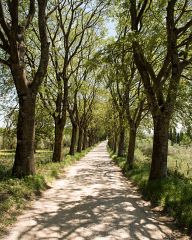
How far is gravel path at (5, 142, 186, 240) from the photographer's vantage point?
761 cm

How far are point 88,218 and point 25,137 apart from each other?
5798 millimetres

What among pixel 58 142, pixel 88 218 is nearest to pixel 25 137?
pixel 88 218

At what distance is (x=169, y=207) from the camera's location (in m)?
10.1

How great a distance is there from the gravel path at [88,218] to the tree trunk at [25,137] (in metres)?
1.45

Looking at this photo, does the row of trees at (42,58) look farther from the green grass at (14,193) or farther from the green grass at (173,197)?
the green grass at (173,197)

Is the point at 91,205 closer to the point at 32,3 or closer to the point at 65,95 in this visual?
the point at 32,3

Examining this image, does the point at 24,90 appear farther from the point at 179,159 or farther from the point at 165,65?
the point at 179,159

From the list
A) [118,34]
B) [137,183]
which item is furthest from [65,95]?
[137,183]

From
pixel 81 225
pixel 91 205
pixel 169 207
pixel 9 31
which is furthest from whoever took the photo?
pixel 9 31

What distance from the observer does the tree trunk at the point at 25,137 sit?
13.9 m

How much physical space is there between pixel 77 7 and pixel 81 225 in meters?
17.2

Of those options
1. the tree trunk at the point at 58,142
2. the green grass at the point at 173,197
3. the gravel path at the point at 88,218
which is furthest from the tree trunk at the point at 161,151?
the tree trunk at the point at 58,142

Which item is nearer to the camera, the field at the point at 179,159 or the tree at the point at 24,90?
the tree at the point at 24,90

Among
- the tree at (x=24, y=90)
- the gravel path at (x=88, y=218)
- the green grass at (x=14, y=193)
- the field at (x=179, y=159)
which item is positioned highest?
the tree at (x=24, y=90)
